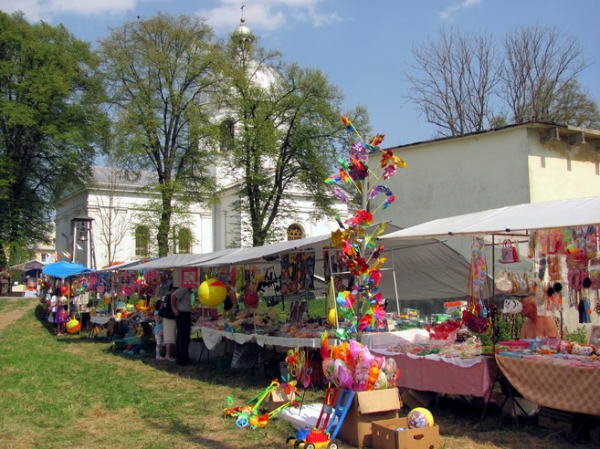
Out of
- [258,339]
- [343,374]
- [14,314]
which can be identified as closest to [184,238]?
[14,314]

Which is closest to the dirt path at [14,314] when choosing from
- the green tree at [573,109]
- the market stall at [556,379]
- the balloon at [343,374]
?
the balloon at [343,374]

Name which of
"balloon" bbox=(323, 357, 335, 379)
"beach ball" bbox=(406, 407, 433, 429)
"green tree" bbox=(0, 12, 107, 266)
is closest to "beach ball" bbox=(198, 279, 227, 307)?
"balloon" bbox=(323, 357, 335, 379)

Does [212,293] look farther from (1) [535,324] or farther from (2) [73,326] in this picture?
(2) [73,326]

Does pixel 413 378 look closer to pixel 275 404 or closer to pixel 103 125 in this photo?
pixel 275 404

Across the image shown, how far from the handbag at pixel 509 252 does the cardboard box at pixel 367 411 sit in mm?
3401

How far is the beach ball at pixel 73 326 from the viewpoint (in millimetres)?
16875

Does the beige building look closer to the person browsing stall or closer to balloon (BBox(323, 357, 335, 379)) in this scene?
the person browsing stall

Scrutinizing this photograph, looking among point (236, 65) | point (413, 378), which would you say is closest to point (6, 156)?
point (236, 65)

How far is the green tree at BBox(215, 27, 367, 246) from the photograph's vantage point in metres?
27.5

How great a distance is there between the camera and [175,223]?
2761cm

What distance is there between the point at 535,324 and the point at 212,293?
16.9 ft

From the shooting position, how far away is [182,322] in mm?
11047

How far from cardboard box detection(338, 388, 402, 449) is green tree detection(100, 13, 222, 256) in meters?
21.8

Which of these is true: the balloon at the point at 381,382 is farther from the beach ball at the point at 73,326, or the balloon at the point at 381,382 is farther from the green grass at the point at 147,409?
the beach ball at the point at 73,326
